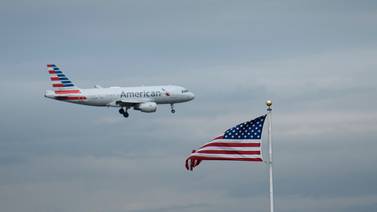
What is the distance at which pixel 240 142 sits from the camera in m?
95.6

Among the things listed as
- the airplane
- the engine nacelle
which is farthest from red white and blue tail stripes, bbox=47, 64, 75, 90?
the engine nacelle

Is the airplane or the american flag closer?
the american flag

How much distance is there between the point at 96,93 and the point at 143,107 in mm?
8276

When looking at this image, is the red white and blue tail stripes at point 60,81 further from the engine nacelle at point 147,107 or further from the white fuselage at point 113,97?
the engine nacelle at point 147,107

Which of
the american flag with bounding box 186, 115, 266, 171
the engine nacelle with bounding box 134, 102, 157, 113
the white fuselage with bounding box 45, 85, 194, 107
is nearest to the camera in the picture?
the american flag with bounding box 186, 115, 266, 171

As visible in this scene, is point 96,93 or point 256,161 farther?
point 96,93

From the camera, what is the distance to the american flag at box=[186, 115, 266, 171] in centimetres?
9531

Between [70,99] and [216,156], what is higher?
[70,99]

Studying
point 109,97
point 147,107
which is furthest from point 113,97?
point 147,107

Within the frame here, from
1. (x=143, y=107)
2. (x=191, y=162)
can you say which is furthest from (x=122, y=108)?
(x=191, y=162)

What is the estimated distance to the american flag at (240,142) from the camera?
3752 inches

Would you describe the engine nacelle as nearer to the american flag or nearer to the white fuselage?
the white fuselage

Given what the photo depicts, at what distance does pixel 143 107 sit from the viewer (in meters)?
196

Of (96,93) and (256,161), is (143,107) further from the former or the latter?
(256,161)
